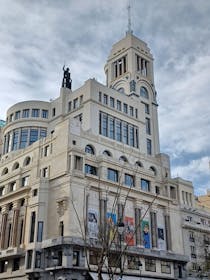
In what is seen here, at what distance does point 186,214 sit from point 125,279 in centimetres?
2128

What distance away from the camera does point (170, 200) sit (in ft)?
204

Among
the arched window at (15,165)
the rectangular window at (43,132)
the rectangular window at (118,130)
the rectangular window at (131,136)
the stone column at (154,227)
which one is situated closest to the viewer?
the stone column at (154,227)

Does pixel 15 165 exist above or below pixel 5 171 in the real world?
above

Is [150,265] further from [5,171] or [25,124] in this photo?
[25,124]

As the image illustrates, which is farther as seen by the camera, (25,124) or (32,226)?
(25,124)

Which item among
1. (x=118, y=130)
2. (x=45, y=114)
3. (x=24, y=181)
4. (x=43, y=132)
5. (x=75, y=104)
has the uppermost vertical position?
(x=45, y=114)

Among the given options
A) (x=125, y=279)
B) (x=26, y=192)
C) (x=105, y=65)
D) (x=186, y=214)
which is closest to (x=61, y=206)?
(x=26, y=192)

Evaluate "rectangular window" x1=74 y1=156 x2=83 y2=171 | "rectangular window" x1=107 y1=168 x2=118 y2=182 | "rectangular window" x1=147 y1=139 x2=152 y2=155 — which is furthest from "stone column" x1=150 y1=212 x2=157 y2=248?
"rectangular window" x1=147 y1=139 x2=152 y2=155

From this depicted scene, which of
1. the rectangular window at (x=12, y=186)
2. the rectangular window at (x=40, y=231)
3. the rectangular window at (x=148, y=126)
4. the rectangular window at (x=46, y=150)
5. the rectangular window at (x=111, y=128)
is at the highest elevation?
the rectangular window at (x=148, y=126)

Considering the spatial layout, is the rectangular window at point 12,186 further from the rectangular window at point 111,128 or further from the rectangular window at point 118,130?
the rectangular window at point 118,130

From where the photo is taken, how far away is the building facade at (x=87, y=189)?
4747cm

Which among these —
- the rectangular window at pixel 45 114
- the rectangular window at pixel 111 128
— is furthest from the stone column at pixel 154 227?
the rectangular window at pixel 45 114

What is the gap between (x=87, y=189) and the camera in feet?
169

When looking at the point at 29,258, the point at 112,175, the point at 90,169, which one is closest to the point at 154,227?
the point at 112,175
